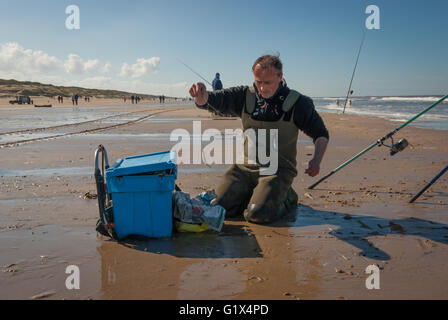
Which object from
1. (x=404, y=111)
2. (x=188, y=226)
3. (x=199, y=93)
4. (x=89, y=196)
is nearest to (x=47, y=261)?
(x=188, y=226)

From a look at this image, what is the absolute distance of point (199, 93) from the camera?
12.3ft

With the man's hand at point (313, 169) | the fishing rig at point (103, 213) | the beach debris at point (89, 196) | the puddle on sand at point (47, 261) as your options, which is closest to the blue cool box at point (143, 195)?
A: the fishing rig at point (103, 213)

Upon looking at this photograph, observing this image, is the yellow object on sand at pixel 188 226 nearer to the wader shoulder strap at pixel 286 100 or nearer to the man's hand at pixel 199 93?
the man's hand at pixel 199 93

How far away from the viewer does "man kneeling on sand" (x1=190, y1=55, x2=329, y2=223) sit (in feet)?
12.1

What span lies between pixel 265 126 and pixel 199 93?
2.53ft

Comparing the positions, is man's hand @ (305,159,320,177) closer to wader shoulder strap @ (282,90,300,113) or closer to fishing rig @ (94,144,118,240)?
wader shoulder strap @ (282,90,300,113)

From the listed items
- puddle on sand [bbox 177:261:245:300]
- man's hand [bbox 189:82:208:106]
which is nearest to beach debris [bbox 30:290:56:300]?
puddle on sand [bbox 177:261:245:300]

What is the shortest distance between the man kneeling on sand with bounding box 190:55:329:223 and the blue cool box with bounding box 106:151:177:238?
0.89 metres

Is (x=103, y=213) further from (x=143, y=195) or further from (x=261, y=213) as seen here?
(x=261, y=213)

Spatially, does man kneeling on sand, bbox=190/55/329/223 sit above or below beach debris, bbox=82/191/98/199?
above

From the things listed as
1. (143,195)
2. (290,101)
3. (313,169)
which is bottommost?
(143,195)

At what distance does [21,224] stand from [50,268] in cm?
119
